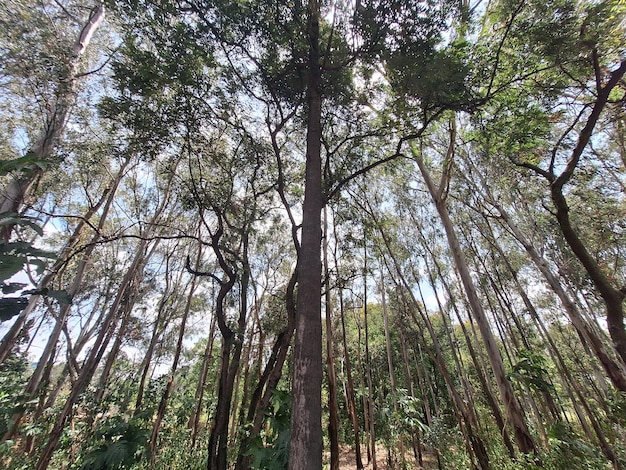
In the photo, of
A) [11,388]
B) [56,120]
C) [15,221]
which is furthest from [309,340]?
[11,388]

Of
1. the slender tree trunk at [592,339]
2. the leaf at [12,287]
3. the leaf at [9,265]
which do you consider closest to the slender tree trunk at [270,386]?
the leaf at [12,287]

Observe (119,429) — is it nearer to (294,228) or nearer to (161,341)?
(294,228)

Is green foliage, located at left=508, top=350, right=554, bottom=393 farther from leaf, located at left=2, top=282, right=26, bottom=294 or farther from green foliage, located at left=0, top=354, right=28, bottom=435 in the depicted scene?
green foliage, located at left=0, top=354, right=28, bottom=435

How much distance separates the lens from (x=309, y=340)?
7.48ft

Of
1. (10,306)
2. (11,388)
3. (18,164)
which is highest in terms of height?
(18,164)

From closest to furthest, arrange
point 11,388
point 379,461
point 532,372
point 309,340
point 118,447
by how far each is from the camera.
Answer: point 309,340
point 532,372
point 118,447
point 11,388
point 379,461

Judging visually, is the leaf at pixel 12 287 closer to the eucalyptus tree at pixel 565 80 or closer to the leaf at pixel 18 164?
the leaf at pixel 18 164

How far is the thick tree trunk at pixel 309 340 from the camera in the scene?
195 centimetres

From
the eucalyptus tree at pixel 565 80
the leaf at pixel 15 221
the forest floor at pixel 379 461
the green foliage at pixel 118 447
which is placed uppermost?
the eucalyptus tree at pixel 565 80

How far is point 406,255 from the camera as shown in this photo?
1036cm

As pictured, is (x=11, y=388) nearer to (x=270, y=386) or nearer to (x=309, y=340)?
(x=270, y=386)

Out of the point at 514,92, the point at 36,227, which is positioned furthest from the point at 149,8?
the point at 514,92

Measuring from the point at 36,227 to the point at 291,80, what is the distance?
3.71m

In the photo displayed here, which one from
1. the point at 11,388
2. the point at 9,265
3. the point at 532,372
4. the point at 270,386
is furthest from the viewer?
the point at 11,388
